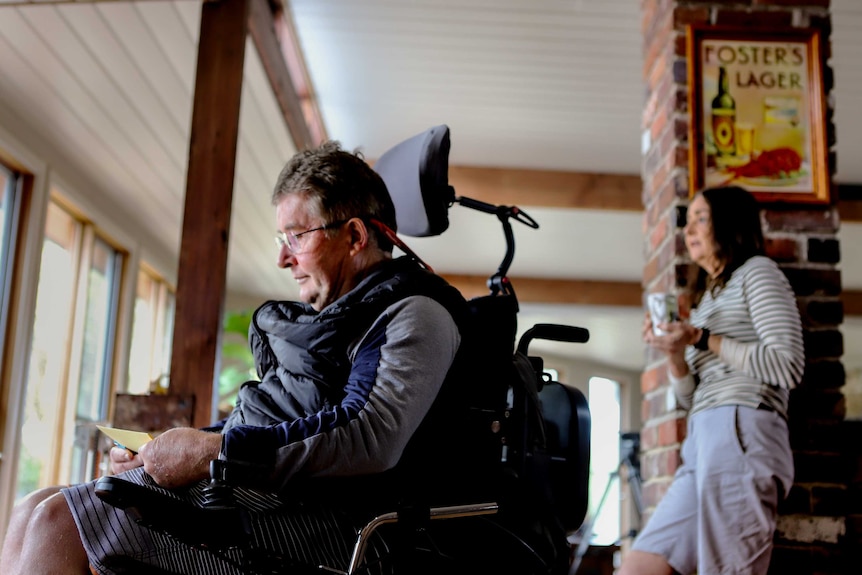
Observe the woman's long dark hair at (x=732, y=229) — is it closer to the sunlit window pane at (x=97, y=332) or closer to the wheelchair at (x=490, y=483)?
the wheelchair at (x=490, y=483)

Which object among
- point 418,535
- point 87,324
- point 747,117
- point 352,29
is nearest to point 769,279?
point 747,117

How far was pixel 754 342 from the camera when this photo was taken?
2289 mm

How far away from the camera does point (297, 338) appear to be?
1.49 meters

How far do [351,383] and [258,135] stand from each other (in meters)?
4.45

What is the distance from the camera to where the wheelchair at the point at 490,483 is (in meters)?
1.29

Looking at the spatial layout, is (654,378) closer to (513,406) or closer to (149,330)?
(513,406)

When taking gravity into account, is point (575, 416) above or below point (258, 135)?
below

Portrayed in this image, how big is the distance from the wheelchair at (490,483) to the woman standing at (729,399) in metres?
0.70

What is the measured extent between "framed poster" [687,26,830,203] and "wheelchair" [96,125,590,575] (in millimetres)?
1346

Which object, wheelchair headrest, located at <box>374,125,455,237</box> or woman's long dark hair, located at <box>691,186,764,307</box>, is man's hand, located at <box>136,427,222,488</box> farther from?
woman's long dark hair, located at <box>691,186,764,307</box>

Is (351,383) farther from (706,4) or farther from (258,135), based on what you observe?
(258,135)

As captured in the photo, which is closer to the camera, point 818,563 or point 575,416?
point 575,416

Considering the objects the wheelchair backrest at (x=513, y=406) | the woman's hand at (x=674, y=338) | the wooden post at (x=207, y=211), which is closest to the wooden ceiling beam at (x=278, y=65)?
the wooden post at (x=207, y=211)

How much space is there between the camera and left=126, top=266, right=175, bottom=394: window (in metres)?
7.63
